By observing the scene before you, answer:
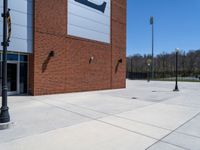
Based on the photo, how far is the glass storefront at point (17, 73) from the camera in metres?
13.0

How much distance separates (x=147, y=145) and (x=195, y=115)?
15.1ft

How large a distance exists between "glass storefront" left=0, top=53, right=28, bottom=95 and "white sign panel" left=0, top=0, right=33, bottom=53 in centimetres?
82

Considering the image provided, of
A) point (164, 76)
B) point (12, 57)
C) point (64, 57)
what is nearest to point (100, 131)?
point (12, 57)

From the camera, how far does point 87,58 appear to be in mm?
16906

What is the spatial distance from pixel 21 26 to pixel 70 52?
4148 millimetres

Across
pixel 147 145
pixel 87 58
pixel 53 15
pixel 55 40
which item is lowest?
pixel 147 145

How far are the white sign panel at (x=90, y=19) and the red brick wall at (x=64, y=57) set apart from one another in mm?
540

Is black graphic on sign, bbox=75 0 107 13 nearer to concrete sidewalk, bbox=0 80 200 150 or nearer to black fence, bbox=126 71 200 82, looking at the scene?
concrete sidewalk, bbox=0 80 200 150

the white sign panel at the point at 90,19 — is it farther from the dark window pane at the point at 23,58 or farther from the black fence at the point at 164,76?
the black fence at the point at 164,76

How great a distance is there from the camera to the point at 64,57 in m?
15.0

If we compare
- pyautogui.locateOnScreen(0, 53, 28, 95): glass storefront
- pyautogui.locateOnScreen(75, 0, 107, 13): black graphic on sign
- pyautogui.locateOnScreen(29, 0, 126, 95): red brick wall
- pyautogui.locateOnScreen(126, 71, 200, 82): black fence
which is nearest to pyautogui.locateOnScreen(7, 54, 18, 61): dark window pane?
pyautogui.locateOnScreen(0, 53, 28, 95): glass storefront

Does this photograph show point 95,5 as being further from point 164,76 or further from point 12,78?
point 164,76

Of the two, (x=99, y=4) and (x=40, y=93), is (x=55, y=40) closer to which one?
(x=40, y=93)

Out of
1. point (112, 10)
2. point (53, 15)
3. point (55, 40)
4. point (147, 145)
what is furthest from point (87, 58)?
point (147, 145)
